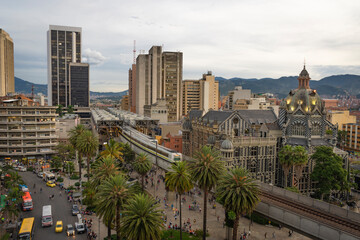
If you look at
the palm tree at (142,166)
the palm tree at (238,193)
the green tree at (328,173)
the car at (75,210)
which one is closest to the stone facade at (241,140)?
the green tree at (328,173)

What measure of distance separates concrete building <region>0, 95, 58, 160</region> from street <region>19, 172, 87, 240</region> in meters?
28.4

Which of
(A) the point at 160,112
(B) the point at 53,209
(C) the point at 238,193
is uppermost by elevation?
(A) the point at 160,112

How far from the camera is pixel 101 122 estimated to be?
160 meters

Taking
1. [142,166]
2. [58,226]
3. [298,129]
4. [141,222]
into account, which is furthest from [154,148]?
[141,222]

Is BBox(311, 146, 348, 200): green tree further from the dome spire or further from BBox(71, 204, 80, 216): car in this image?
BBox(71, 204, 80, 216): car

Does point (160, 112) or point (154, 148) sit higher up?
point (160, 112)

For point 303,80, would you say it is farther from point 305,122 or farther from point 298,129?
point 298,129

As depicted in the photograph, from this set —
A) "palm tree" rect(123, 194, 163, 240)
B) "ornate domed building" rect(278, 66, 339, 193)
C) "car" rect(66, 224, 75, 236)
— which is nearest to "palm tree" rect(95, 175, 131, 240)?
"palm tree" rect(123, 194, 163, 240)

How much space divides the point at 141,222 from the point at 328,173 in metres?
63.9

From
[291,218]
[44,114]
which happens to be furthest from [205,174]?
[44,114]

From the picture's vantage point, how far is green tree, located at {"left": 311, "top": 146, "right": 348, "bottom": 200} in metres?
82.9

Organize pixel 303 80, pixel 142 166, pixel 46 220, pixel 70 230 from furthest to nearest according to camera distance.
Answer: pixel 303 80 < pixel 142 166 < pixel 46 220 < pixel 70 230

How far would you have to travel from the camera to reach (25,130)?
12638 centimetres

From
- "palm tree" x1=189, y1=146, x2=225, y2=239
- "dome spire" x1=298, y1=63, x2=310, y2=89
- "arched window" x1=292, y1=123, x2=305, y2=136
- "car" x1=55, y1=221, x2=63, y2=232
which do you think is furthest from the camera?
"dome spire" x1=298, y1=63, x2=310, y2=89
